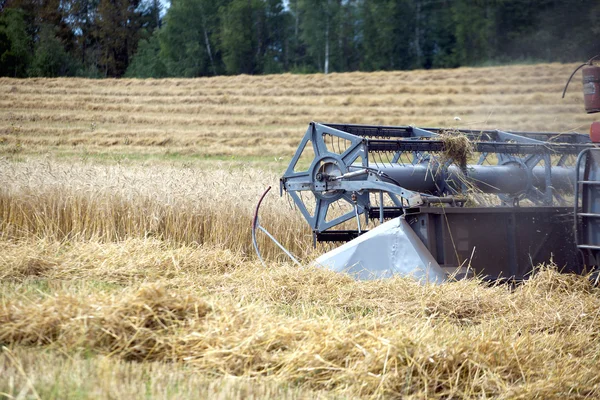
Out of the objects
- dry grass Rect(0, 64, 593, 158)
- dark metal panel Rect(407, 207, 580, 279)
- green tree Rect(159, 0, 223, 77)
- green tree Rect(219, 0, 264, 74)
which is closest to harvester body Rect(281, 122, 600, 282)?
dark metal panel Rect(407, 207, 580, 279)

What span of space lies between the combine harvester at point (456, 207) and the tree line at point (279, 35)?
3086 mm

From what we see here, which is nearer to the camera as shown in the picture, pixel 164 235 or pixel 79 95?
pixel 164 235

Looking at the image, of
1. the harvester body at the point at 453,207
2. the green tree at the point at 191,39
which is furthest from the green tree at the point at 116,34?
the harvester body at the point at 453,207

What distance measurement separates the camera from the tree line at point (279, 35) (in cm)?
1277

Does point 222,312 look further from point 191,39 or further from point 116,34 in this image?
point 191,39

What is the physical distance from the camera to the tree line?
12773mm

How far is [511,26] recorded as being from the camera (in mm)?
13078

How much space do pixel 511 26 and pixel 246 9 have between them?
3187 cm

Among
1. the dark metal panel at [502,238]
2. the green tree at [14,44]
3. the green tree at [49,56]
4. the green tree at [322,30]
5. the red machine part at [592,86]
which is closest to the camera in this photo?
the red machine part at [592,86]

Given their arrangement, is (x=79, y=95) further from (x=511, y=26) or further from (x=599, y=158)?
(x=599, y=158)

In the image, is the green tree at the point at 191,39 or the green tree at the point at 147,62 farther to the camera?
the green tree at the point at 191,39

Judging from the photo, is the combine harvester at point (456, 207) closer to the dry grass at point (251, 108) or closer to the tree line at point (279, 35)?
the tree line at point (279, 35)

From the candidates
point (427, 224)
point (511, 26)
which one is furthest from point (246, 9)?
point (427, 224)

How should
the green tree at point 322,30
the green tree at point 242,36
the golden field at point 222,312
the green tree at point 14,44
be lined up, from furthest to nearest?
1. the green tree at point 242,36
2. the green tree at point 322,30
3. the green tree at point 14,44
4. the golden field at point 222,312
